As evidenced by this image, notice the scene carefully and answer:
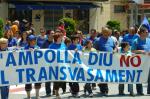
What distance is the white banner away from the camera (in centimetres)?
1377

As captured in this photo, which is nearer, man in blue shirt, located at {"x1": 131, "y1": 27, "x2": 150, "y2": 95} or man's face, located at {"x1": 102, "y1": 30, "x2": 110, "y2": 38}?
man's face, located at {"x1": 102, "y1": 30, "x2": 110, "y2": 38}

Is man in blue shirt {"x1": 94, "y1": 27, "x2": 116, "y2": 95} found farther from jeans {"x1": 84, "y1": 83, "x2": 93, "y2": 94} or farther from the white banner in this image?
jeans {"x1": 84, "y1": 83, "x2": 93, "y2": 94}

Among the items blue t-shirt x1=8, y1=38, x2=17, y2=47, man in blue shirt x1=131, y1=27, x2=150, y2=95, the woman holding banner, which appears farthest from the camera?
blue t-shirt x1=8, y1=38, x2=17, y2=47

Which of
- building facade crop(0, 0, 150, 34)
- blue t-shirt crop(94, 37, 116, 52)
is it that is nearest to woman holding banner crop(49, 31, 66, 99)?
blue t-shirt crop(94, 37, 116, 52)

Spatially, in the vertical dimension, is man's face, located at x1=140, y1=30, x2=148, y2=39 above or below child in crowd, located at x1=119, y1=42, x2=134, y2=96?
above

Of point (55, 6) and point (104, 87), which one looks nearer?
point (104, 87)

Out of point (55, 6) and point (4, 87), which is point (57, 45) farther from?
point (55, 6)

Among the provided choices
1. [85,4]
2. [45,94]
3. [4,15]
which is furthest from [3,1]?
[45,94]

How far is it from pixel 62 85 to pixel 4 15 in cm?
2303

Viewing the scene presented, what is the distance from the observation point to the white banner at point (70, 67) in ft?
45.2

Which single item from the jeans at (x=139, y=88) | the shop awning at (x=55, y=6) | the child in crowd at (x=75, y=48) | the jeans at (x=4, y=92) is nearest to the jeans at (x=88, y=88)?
the child in crowd at (x=75, y=48)

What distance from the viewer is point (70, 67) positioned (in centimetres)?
1449

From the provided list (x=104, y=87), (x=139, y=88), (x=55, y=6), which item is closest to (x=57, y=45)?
(x=104, y=87)

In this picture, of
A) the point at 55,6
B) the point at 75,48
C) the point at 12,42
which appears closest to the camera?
the point at 75,48
